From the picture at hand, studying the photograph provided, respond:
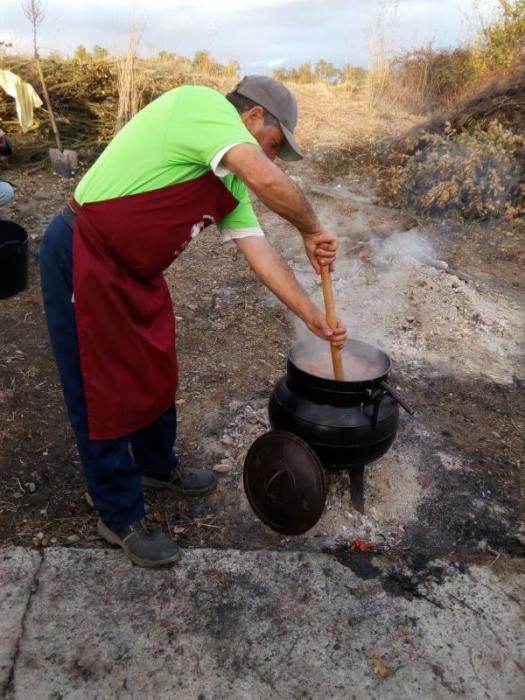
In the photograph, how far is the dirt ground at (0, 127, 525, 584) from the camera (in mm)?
2801

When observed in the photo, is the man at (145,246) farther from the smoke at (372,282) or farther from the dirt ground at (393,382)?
the smoke at (372,282)

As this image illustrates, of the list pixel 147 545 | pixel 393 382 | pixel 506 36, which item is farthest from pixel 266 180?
pixel 506 36

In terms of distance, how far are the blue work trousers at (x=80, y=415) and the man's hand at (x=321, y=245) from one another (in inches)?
37.1

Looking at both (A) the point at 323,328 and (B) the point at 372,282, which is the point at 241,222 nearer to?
(A) the point at 323,328

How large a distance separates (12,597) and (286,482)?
1247 mm

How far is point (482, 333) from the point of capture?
15.7 ft

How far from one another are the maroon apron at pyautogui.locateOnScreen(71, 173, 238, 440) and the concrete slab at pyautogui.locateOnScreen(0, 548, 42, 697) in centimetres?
73

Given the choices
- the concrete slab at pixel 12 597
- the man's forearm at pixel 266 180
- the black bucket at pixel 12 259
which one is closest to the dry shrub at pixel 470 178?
the black bucket at pixel 12 259

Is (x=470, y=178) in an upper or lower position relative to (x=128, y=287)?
lower

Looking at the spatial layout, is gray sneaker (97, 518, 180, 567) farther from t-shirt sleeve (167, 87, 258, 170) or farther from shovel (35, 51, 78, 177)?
shovel (35, 51, 78, 177)

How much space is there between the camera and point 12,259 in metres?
4.61

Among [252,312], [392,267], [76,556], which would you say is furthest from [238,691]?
[392,267]

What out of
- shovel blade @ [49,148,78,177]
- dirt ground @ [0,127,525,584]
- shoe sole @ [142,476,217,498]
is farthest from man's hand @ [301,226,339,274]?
shovel blade @ [49,148,78,177]

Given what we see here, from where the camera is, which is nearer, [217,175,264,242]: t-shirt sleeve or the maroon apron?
the maroon apron
